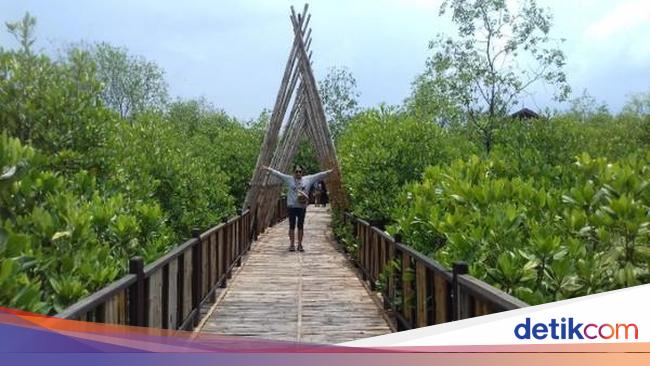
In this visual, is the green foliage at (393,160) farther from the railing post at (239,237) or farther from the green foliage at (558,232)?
the green foliage at (558,232)

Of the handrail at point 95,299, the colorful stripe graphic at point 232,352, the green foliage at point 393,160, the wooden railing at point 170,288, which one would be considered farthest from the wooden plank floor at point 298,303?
the colorful stripe graphic at point 232,352

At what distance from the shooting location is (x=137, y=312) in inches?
174

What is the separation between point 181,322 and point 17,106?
2.38 m

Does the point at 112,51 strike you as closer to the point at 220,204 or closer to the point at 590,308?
the point at 220,204

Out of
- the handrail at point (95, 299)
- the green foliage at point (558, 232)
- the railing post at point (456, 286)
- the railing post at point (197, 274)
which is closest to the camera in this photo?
the handrail at point (95, 299)

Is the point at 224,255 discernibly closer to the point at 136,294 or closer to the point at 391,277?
the point at 391,277

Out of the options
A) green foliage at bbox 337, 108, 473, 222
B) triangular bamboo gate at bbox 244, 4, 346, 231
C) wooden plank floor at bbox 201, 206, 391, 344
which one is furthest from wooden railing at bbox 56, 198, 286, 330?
triangular bamboo gate at bbox 244, 4, 346, 231

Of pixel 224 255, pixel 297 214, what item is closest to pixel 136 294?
pixel 224 255

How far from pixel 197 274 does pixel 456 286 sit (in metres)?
3.75

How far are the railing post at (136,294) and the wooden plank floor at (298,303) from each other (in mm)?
2273

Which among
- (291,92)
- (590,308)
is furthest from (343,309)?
(291,92)

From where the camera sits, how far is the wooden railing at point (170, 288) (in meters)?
3.66

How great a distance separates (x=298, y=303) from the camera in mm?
8328

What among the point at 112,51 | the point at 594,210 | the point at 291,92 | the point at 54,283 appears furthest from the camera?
the point at 112,51
